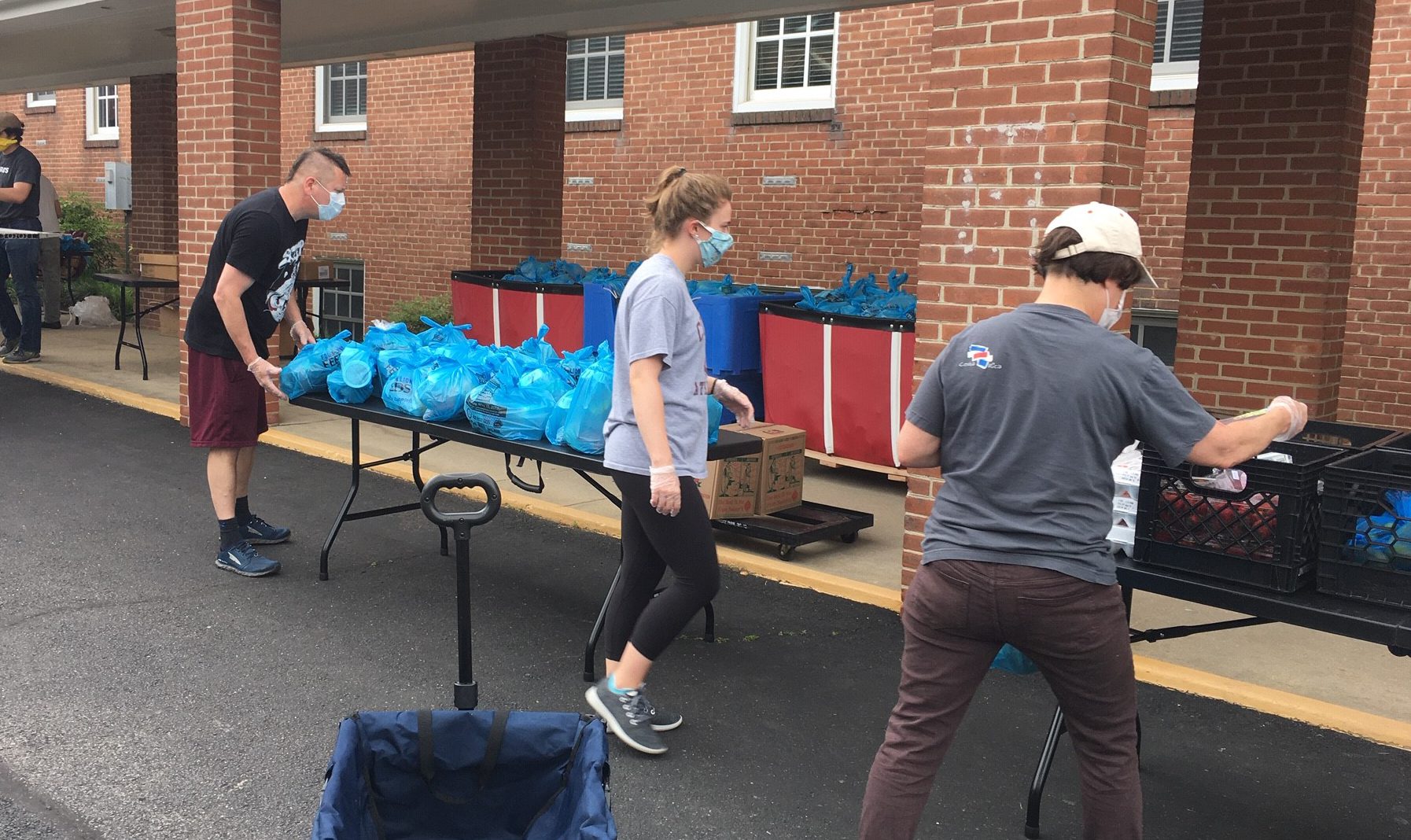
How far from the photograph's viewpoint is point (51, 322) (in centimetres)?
1503

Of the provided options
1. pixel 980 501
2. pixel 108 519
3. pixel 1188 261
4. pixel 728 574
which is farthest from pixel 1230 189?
pixel 108 519

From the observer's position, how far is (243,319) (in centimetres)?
568

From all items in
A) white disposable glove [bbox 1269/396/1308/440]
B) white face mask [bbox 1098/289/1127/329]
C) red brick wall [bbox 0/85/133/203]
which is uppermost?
red brick wall [bbox 0/85/133/203]

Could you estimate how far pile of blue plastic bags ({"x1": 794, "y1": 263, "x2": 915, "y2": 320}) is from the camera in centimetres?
813

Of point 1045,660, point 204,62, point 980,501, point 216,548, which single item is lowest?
point 216,548

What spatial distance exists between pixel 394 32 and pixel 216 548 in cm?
755

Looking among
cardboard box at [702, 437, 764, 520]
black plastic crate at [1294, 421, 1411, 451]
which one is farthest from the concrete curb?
black plastic crate at [1294, 421, 1411, 451]

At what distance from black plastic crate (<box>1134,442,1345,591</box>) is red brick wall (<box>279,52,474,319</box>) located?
1283 cm

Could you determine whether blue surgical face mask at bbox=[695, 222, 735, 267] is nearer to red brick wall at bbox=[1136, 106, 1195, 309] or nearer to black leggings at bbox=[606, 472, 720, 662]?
black leggings at bbox=[606, 472, 720, 662]

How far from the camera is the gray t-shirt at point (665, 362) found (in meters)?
3.91

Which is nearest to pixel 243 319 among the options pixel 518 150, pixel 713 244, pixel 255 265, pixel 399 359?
pixel 255 265

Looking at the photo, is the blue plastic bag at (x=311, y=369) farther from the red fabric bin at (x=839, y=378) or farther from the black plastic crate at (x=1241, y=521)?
the black plastic crate at (x=1241, y=521)

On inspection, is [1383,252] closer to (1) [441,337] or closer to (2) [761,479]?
(2) [761,479]

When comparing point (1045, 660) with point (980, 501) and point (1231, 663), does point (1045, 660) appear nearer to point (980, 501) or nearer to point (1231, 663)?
point (980, 501)
